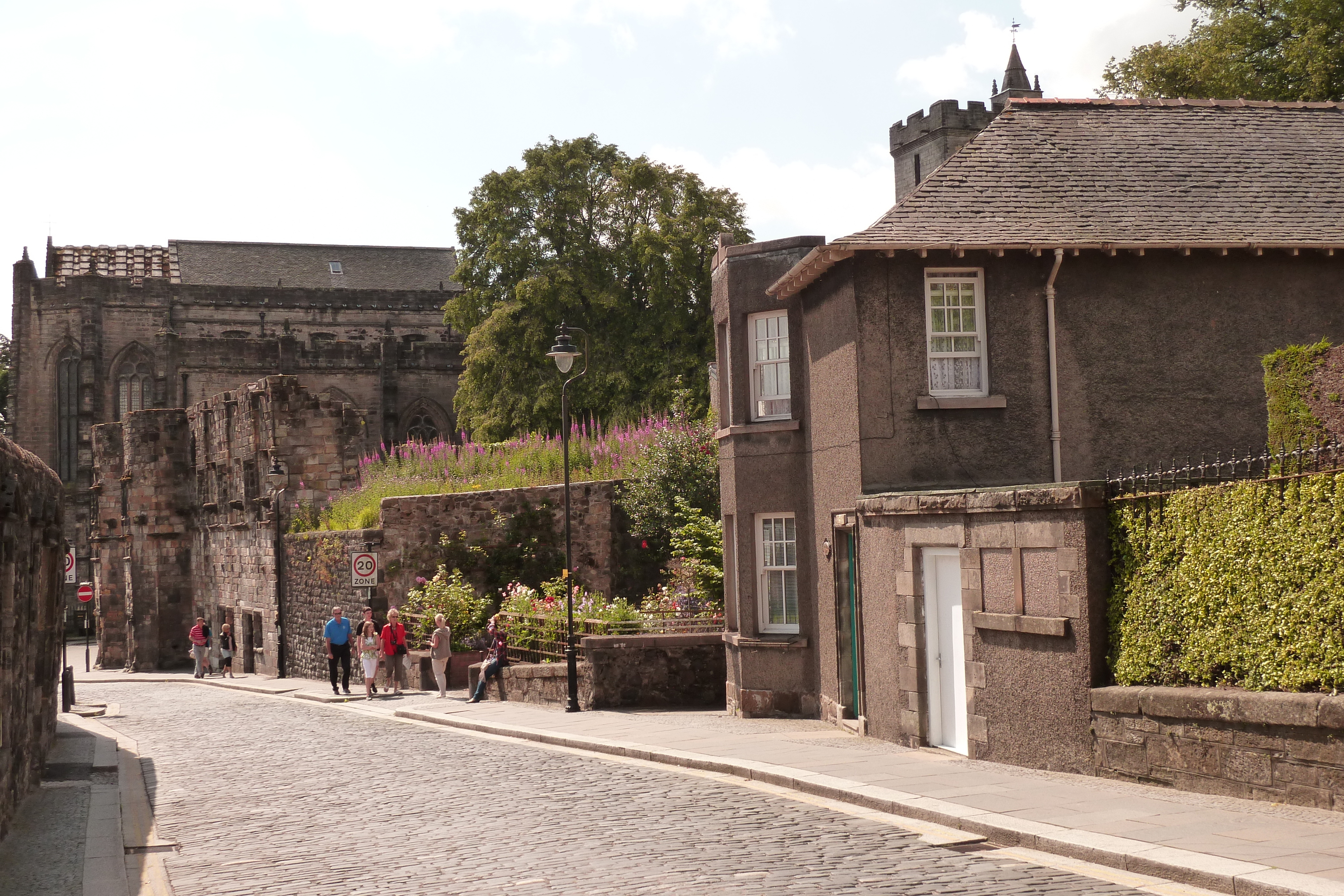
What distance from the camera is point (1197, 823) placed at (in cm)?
941

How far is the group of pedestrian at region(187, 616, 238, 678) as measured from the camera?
38.2 m

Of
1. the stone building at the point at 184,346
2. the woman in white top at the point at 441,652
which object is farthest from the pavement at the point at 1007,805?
the stone building at the point at 184,346

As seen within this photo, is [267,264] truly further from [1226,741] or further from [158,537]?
[1226,741]

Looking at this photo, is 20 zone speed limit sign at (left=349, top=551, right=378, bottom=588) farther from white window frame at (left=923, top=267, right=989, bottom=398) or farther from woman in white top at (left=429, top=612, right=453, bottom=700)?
white window frame at (left=923, top=267, right=989, bottom=398)

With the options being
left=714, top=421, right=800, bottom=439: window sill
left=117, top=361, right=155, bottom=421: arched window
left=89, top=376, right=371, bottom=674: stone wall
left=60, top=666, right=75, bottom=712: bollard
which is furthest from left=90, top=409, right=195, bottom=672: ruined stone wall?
left=714, top=421, right=800, bottom=439: window sill

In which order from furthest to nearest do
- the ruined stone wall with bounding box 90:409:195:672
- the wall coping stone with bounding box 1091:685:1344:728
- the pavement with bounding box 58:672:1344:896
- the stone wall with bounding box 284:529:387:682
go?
1. the ruined stone wall with bounding box 90:409:195:672
2. the stone wall with bounding box 284:529:387:682
3. the wall coping stone with bounding box 1091:685:1344:728
4. the pavement with bounding box 58:672:1344:896

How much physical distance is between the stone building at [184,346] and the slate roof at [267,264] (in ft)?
0.47

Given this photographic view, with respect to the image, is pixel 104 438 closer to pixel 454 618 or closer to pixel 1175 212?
pixel 454 618

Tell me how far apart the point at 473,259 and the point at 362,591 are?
796 inches

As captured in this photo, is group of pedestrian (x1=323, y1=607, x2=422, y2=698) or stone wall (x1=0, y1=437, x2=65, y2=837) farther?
group of pedestrian (x1=323, y1=607, x2=422, y2=698)

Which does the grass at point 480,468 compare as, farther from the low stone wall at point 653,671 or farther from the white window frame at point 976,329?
the white window frame at point 976,329

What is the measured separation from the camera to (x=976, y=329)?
16656 millimetres

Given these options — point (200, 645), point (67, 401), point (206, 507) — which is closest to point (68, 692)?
point (200, 645)

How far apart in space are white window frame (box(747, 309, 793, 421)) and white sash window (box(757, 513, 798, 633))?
1.38 m
